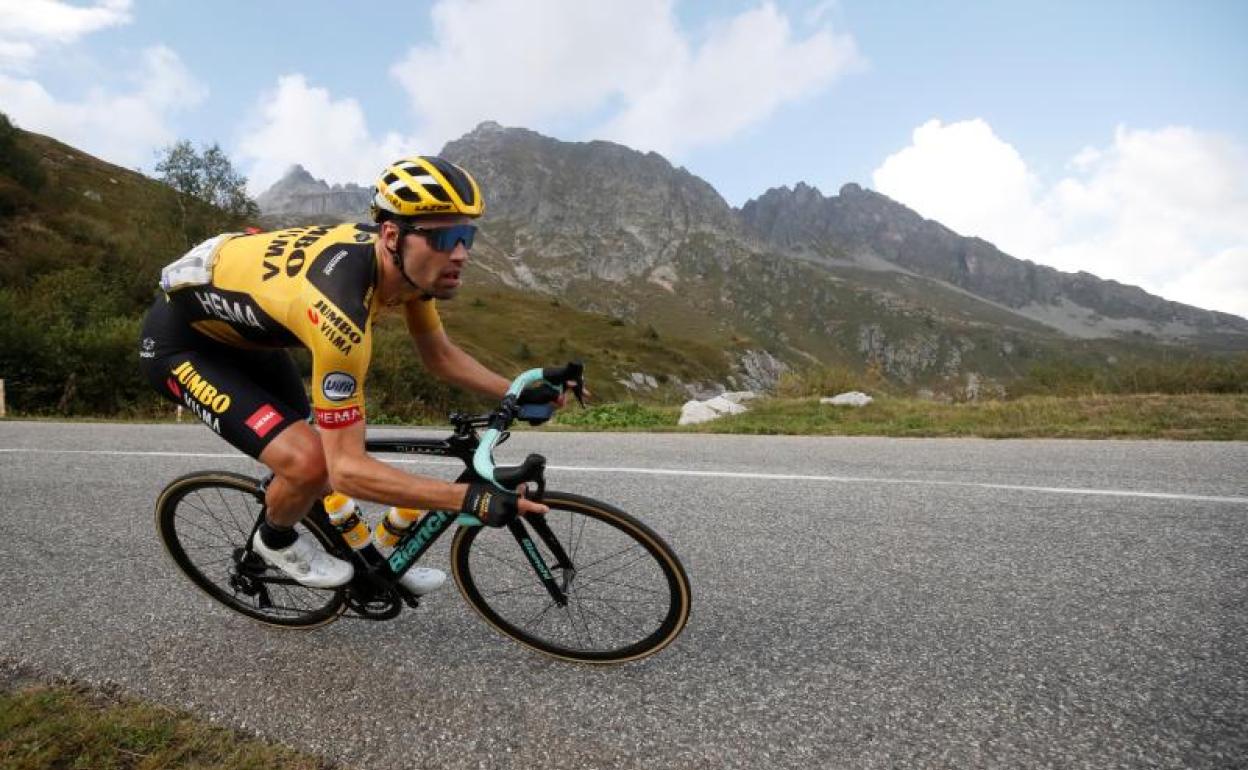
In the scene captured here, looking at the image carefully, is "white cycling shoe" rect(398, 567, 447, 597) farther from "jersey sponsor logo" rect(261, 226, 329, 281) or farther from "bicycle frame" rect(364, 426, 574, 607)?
Answer: "jersey sponsor logo" rect(261, 226, 329, 281)

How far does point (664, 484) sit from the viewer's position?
6266mm

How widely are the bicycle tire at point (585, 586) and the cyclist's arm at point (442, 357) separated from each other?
0.87 metres

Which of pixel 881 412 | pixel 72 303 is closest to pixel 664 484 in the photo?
pixel 881 412

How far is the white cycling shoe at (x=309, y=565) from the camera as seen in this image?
10.4 ft

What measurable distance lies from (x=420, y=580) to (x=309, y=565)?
546mm

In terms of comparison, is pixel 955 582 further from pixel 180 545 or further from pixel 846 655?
pixel 180 545

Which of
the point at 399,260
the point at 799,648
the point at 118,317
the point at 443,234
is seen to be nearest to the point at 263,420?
the point at 399,260

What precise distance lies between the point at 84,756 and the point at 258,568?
124 cm

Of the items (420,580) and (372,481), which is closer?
(372,481)

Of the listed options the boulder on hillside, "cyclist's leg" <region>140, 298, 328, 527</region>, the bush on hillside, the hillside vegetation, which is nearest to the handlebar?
"cyclist's leg" <region>140, 298, 328, 527</region>

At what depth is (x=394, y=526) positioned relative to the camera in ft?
10.8

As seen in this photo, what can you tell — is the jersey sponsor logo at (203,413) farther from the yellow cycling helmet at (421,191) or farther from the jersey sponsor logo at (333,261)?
the yellow cycling helmet at (421,191)

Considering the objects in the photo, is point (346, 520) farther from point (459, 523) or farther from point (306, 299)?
point (306, 299)

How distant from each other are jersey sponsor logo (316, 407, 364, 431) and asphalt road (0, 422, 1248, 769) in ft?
3.97
